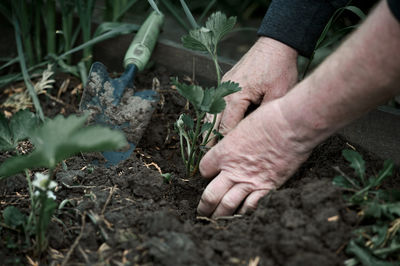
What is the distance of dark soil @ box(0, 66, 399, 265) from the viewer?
2.95ft

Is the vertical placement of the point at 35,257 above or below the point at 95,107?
below

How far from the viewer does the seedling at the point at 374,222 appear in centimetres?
90

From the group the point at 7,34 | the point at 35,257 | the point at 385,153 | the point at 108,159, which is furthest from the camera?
the point at 7,34

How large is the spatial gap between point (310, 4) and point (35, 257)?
43.8 inches

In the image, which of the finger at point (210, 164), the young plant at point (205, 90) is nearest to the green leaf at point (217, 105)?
the young plant at point (205, 90)

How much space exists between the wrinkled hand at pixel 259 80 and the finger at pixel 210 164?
6.6 inches

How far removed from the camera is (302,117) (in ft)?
3.28

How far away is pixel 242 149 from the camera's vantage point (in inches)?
45.0

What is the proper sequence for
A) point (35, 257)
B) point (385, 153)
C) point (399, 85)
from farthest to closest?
point (385, 153)
point (35, 257)
point (399, 85)

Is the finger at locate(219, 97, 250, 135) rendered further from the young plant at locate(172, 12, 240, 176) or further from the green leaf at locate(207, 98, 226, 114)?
the green leaf at locate(207, 98, 226, 114)

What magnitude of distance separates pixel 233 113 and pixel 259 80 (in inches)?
5.1

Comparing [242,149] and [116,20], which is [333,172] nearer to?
[242,149]

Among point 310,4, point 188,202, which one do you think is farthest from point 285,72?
point 188,202

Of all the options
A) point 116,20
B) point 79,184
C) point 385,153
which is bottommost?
point 385,153
